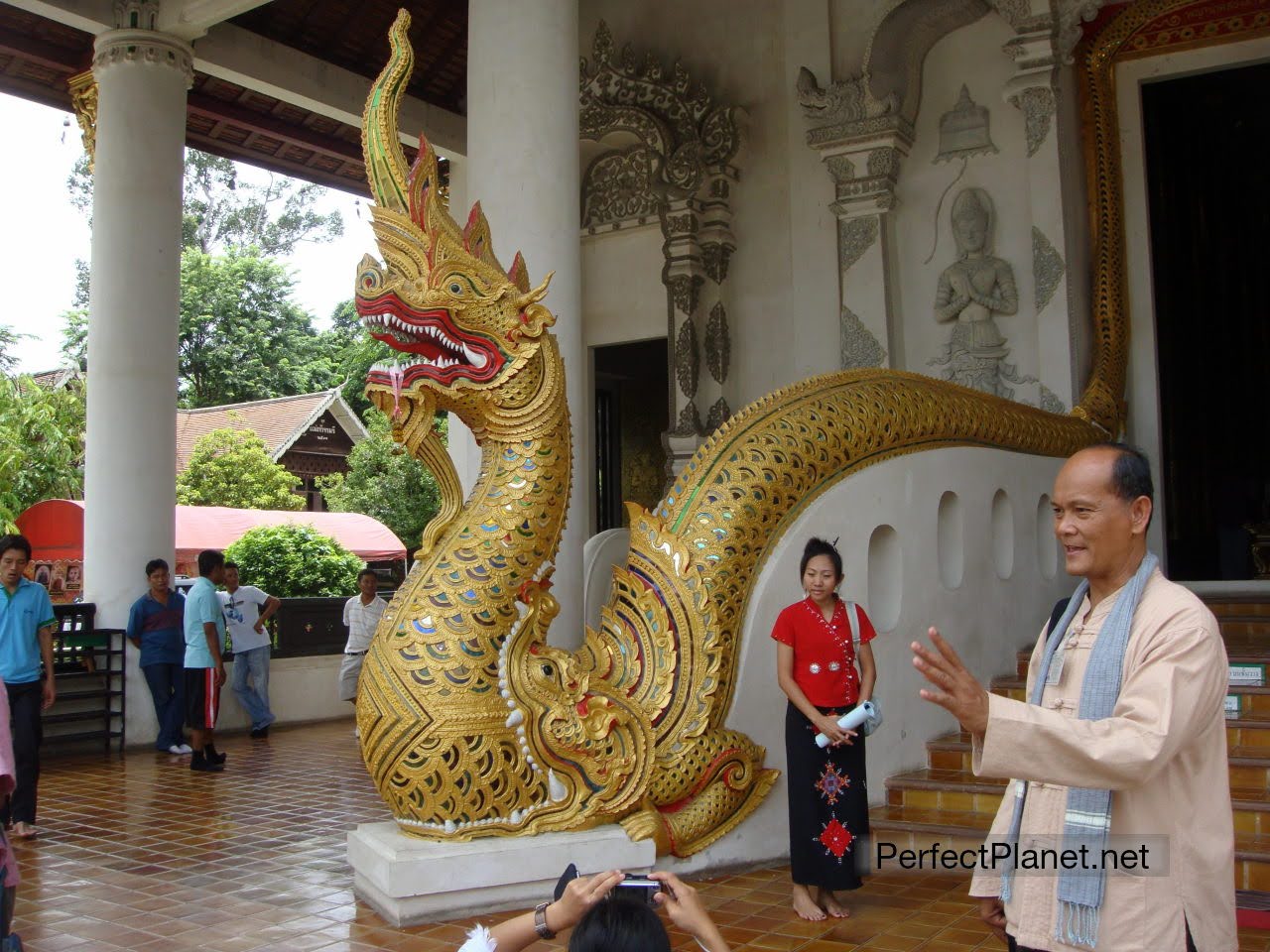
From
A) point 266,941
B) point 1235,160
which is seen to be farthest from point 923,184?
point 266,941

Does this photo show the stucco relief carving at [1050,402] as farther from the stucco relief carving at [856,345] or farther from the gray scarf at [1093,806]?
A: the gray scarf at [1093,806]

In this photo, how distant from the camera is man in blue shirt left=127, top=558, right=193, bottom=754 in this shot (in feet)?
26.7

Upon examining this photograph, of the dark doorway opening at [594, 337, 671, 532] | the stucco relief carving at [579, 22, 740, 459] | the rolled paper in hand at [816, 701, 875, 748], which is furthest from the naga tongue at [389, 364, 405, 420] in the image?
the dark doorway opening at [594, 337, 671, 532]

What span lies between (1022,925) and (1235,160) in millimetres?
10602

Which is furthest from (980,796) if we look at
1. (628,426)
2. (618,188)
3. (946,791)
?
(628,426)

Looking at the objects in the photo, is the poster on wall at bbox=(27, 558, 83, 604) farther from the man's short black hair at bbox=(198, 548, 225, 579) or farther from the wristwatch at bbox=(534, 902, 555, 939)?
the wristwatch at bbox=(534, 902, 555, 939)

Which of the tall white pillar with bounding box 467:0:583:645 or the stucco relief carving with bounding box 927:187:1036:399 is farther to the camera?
the stucco relief carving with bounding box 927:187:1036:399

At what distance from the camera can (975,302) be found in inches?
318

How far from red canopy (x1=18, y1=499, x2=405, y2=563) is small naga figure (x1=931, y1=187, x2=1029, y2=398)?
37.9 ft

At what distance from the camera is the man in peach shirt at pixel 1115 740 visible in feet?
5.54

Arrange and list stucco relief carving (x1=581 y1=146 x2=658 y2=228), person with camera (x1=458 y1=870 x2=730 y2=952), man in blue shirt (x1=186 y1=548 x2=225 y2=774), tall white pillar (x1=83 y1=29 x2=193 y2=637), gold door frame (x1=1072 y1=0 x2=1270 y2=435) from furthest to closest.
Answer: stucco relief carving (x1=581 y1=146 x2=658 y2=228) → tall white pillar (x1=83 y1=29 x2=193 y2=637) → gold door frame (x1=1072 y1=0 x2=1270 y2=435) → man in blue shirt (x1=186 y1=548 x2=225 y2=774) → person with camera (x1=458 y1=870 x2=730 y2=952)

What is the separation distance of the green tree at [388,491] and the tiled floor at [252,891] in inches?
663

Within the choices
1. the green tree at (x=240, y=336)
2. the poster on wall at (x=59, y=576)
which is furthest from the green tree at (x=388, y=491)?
the poster on wall at (x=59, y=576)

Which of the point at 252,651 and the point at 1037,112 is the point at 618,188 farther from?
the point at 252,651
